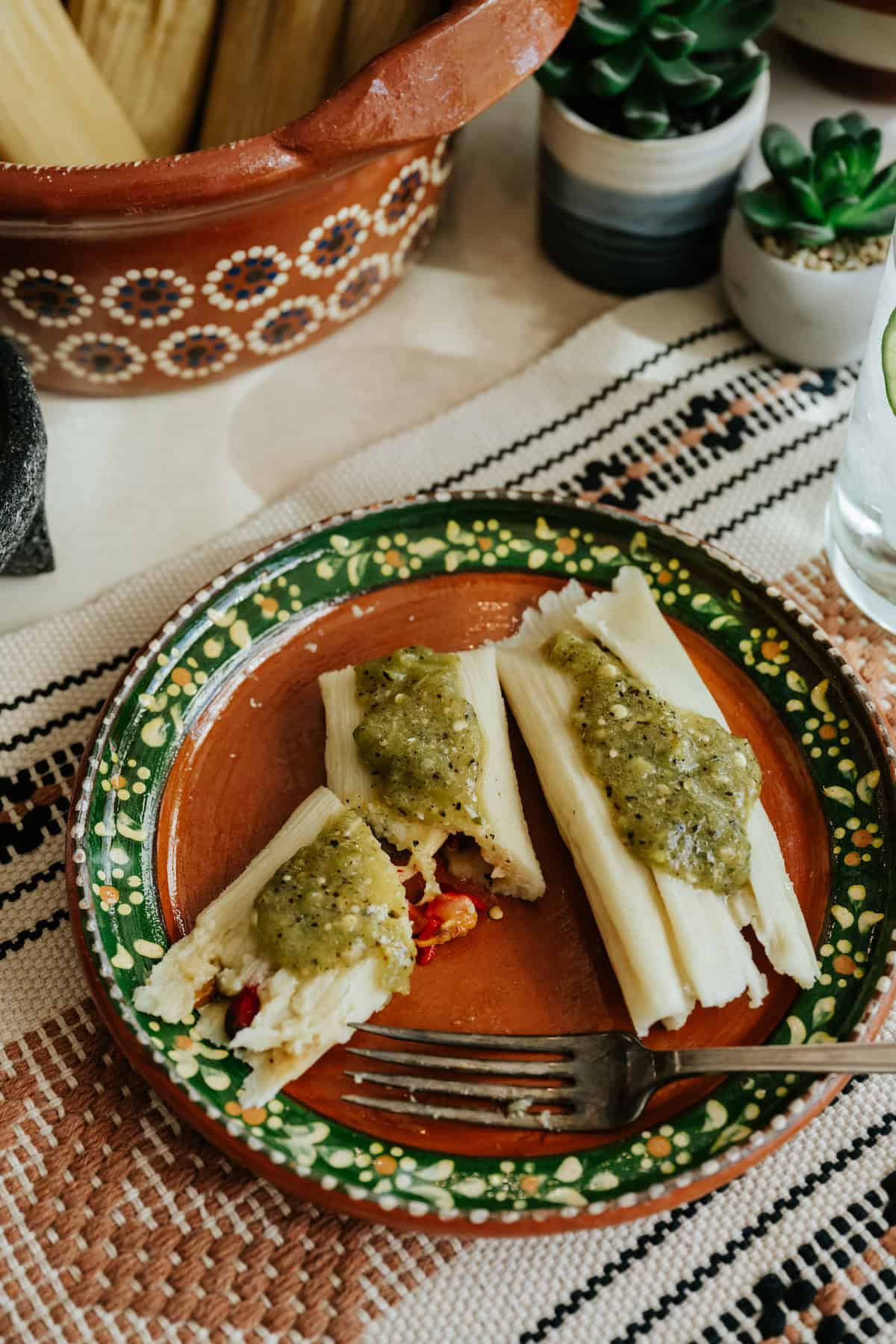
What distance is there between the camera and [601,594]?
4.52ft

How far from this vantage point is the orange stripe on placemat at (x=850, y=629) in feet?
4.64

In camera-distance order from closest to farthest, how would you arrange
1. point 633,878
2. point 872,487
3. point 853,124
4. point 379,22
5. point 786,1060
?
point 786,1060, point 633,878, point 872,487, point 379,22, point 853,124

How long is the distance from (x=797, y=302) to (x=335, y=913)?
3.38 ft

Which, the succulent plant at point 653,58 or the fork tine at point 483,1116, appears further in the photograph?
the succulent plant at point 653,58

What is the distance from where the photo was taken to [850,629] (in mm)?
1466

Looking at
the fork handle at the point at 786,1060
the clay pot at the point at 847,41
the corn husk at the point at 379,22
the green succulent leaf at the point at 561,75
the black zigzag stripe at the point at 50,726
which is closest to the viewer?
the fork handle at the point at 786,1060

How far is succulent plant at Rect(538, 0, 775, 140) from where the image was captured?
1.53 metres

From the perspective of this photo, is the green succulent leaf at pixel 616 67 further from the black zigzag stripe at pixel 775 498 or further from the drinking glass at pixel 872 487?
the black zigzag stripe at pixel 775 498

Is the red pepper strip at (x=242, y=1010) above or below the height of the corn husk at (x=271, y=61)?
below

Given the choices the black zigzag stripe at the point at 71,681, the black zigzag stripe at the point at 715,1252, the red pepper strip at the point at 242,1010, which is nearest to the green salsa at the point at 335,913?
the red pepper strip at the point at 242,1010

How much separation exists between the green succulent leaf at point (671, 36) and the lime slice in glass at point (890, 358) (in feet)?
1.65

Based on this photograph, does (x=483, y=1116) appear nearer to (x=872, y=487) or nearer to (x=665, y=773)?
(x=665, y=773)

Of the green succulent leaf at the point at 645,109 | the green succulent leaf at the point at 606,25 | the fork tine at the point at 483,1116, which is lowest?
the fork tine at the point at 483,1116

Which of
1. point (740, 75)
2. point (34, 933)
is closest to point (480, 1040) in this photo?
point (34, 933)
